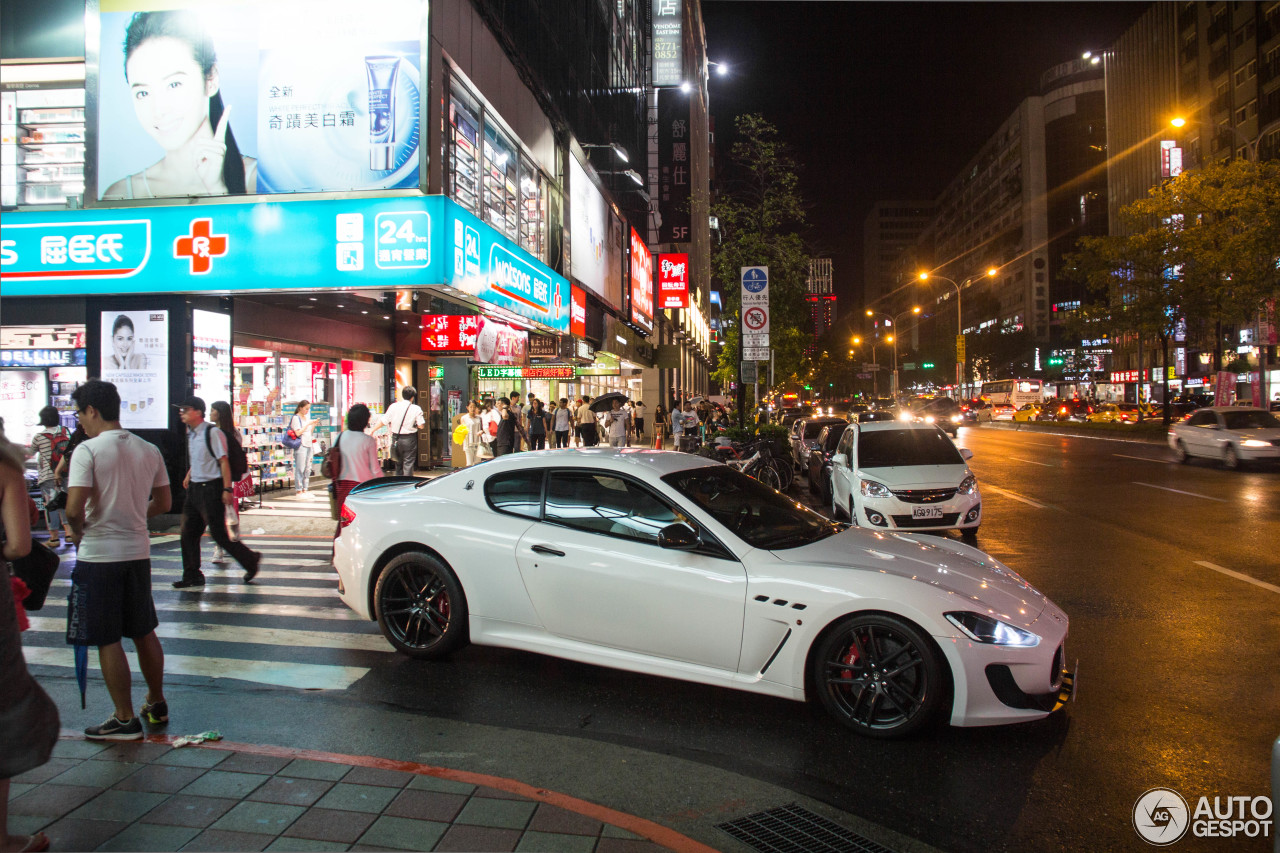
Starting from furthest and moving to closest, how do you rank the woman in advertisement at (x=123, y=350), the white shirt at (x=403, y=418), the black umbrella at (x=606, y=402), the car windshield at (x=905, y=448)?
the black umbrella at (x=606, y=402) < the white shirt at (x=403, y=418) < the woman in advertisement at (x=123, y=350) < the car windshield at (x=905, y=448)

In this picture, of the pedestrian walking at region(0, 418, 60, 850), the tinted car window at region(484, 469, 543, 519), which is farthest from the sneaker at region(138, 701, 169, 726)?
the tinted car window at region(484, 469, 543, 519)

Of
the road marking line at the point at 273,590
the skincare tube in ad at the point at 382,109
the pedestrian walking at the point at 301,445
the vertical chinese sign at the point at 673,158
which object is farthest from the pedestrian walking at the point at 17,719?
the vertical chinese sign at the point at 673,158

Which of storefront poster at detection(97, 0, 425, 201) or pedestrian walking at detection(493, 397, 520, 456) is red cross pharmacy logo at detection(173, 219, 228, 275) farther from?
pedestrian walking at detection(493, 397, 520, 456)

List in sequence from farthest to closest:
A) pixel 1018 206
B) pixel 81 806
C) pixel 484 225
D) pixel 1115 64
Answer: pixel 1018 206, pixel 1115 64, pixel 484 225, pixel 81 806

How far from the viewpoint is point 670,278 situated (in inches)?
1754

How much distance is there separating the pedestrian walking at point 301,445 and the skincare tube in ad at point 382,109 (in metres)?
5.51

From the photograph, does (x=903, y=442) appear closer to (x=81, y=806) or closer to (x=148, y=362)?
(x=81, y=806)

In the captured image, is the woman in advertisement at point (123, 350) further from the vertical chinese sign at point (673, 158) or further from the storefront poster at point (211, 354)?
the vertical chinese sign at point (673, 158)

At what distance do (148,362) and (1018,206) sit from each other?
448 feet

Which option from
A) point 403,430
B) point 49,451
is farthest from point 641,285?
point 49,451

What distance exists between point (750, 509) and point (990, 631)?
5.38 feet

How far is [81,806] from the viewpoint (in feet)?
10.9

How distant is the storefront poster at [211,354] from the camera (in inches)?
489

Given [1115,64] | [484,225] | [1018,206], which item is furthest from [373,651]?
[1018,206]
